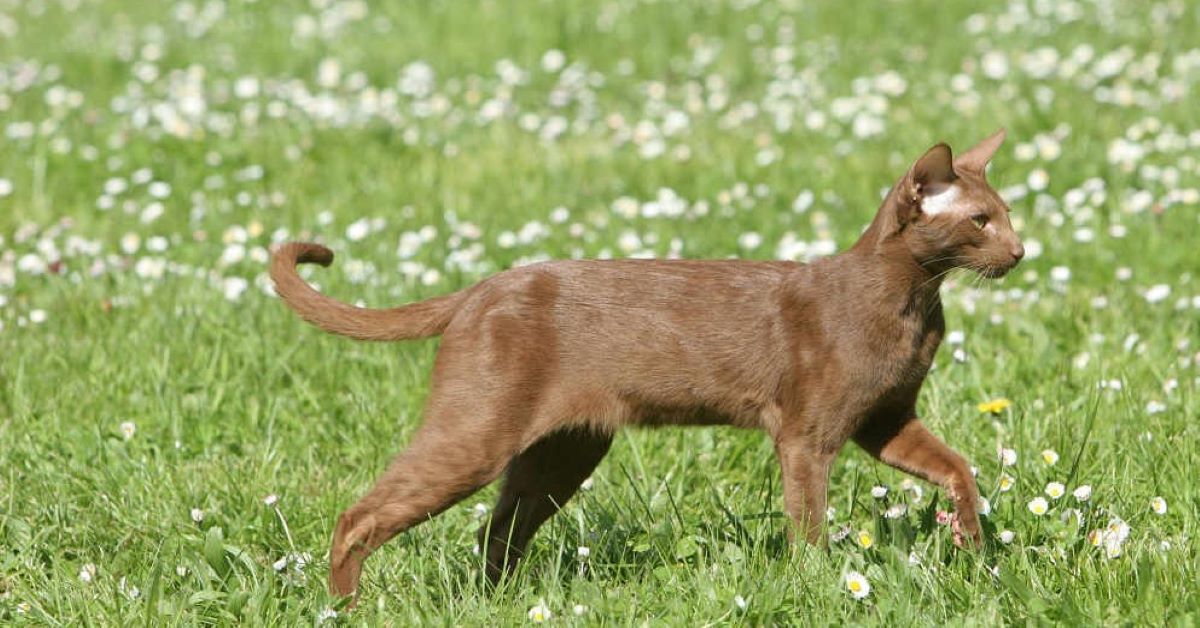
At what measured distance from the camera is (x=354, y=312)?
366cm

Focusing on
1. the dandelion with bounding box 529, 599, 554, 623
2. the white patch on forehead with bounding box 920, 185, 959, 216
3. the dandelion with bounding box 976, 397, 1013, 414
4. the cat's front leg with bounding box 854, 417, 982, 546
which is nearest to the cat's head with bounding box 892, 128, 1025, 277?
the white patch on forehead with bounding box 920, 185, 959, 216

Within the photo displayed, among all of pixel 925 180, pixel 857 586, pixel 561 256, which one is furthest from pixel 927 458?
pixel 561 256

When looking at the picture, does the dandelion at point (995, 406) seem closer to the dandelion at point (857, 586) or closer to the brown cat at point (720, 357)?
the brown cat at point (720, 357)

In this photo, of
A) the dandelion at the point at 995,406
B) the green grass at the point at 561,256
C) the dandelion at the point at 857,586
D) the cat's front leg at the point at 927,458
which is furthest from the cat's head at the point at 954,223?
the dandelion at the point at 995,406

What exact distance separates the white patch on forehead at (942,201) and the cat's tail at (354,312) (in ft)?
3.53

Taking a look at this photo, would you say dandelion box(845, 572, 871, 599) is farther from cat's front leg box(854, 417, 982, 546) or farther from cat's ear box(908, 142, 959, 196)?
cat's ear box(908, 142, 959, 196)

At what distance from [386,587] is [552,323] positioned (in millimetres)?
702

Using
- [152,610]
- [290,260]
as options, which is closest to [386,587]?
[152,610]

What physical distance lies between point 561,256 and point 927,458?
2582 mm

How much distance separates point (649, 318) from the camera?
11.4 ft

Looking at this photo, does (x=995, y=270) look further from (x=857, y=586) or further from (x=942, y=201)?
(x=857, y=586)

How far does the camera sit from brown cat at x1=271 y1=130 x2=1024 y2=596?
3.37 meters

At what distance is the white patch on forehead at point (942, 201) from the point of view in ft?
11.0

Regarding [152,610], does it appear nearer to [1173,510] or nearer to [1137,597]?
[1137,597]
